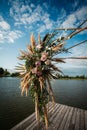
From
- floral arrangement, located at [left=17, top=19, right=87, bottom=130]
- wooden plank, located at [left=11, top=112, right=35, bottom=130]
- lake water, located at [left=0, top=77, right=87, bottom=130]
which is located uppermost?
floral arrangement, located at [left=17, top=19, right=87, bottom=130]

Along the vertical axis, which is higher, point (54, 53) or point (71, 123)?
point (54, 53)

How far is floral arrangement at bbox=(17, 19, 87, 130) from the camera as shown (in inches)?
72.2

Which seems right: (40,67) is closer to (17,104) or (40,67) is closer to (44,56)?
(44,56)

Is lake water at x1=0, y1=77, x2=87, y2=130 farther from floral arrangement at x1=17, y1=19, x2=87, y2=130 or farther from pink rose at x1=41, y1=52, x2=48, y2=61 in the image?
pink rose at x1=41, y1=52, x2=48, y2=61

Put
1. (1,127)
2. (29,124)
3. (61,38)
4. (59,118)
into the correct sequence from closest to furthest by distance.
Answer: (61,38), (29,124), (59,118), (1,127)

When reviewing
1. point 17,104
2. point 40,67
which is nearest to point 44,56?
point 40,67

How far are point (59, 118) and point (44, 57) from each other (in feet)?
22.2

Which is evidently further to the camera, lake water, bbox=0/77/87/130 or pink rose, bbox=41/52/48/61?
lake water, bbox=0/77/87/130

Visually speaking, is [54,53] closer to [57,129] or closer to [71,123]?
[57,129]

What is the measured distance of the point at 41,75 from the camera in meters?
1.86

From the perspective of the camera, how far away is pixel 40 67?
6.17 ft

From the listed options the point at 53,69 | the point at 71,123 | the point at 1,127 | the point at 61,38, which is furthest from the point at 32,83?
the point at 1,127

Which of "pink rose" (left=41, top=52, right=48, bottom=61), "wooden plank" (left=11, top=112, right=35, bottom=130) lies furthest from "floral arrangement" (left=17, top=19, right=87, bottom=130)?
"wooden plank" (left=11, top=112, right=35, bottom=130)

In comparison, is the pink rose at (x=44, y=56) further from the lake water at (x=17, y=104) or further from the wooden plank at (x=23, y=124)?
the wooden plank at (x=23, y=124)
